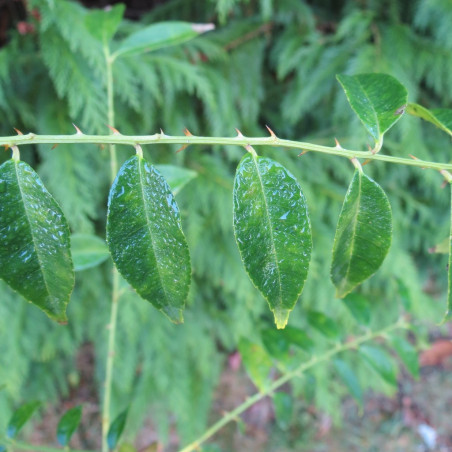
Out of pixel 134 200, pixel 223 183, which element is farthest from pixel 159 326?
pixel 134 200

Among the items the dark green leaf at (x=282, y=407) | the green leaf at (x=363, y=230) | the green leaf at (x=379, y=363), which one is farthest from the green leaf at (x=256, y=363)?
the green leaf at (x=363, y=230)

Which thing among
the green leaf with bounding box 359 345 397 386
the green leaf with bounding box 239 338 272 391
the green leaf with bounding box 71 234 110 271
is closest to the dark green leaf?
the green leaf with bounding box 239 338 272 391

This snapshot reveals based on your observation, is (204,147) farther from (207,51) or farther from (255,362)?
(255,362)

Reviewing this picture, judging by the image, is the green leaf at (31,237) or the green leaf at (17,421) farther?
the green leaf at (17,421)

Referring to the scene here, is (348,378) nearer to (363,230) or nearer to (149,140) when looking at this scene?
(363,230)

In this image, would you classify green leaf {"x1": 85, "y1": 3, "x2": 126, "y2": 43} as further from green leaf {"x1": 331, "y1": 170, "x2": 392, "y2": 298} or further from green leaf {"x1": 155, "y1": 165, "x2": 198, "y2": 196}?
green leaf {"x1": 331, "y1": 170, "x2": 392, "y2": 298}

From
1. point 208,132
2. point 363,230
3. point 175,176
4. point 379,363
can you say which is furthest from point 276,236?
point 208,132

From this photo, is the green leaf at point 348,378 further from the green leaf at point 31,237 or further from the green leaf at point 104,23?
the green leaf at point 104,23
